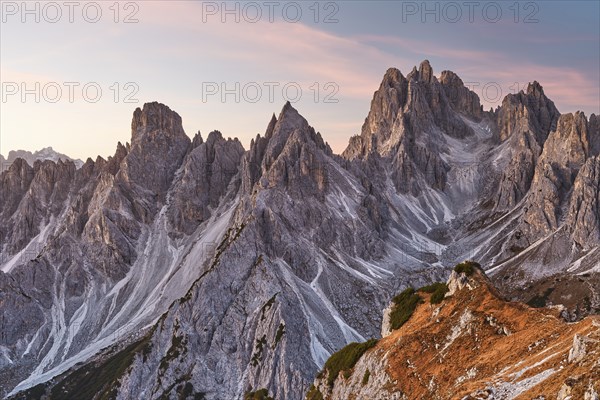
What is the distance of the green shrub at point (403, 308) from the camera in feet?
218

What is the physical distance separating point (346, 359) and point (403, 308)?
8741 millimetres

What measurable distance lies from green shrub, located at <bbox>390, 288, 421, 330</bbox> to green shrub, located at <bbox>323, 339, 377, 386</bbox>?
376 cm

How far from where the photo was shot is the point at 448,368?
46.2 metres

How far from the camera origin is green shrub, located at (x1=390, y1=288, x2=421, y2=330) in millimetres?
66438

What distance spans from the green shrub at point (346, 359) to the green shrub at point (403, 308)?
12.3 feet

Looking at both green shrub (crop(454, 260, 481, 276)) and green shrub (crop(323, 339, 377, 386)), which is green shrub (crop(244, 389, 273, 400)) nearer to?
green shrub (crop(323, 339, 377, 386))

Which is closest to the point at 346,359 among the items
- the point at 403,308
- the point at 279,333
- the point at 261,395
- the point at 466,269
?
the point at 403,308

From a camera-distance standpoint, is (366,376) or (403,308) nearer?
(366,376)

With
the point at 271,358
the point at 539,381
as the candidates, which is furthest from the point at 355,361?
the point at 271,358

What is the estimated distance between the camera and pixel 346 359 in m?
67.5

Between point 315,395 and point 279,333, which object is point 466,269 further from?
point 279,333

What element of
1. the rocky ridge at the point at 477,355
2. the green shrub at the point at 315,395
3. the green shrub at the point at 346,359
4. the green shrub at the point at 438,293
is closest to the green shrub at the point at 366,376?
the rocky ridge at the point at 477,355

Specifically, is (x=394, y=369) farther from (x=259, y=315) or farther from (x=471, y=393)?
(x=259, y=315)

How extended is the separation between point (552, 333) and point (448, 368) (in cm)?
857
